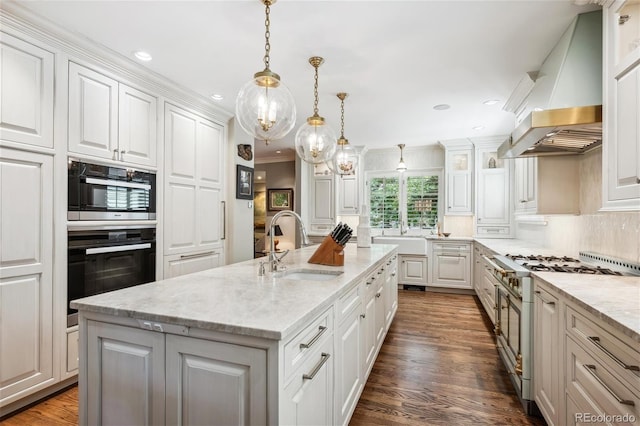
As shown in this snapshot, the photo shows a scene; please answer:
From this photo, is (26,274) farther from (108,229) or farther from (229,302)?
(229,302)

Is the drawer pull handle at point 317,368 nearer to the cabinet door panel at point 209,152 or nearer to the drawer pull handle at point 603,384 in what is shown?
the drawer pull handle at point 603,384

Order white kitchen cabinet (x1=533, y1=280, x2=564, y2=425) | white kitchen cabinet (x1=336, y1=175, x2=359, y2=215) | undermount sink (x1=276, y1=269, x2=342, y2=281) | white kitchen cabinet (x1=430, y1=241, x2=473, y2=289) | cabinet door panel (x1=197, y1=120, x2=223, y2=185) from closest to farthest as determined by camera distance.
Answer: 1. white kitchen cabinet (x1=533, y1=280, x2=564, y2=425)
2. undermount sink (x1=276, y1=269, x2=342, y2=281)
3. cabinet door panel (x1=197, y1=120, x2=223, y2=185)
4. white kitchen cabinet (x1=430, y1=241, x2=473, y2=289)
5. white kitchen cabinet (x1=336, y1=175, x2=359, y2=215)

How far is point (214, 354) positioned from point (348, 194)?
206 inches

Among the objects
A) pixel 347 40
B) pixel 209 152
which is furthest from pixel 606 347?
pixel 209 152

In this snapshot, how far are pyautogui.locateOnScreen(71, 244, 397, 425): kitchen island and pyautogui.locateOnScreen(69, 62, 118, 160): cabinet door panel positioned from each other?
153 cm

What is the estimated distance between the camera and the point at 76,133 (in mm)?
2389

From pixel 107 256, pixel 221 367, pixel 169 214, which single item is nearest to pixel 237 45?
pixel 169 214

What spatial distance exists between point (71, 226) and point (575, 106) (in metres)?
3.52

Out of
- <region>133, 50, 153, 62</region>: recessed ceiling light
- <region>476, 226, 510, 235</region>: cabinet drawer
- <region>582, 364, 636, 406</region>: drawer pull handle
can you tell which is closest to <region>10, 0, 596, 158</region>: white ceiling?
<region>133, 50, 153, 62</region>: recessed ceiling light

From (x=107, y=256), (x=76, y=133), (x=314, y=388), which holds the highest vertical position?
(x=76, y=133)

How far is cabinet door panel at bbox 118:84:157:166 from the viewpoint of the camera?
9.04ft

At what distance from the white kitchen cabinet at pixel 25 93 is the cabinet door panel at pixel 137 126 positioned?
0.55m

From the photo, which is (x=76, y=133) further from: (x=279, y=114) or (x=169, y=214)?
(x=279, y=114)

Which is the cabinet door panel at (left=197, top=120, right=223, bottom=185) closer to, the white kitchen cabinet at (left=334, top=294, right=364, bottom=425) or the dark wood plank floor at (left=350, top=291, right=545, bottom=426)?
the white kitchen cabinet at (left=334, top=294, right=364, bottom=425)
